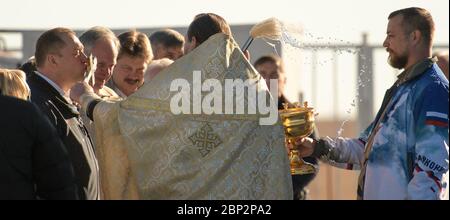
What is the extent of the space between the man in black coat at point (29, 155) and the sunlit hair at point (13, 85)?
329 millimetres

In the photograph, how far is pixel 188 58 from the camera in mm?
7602

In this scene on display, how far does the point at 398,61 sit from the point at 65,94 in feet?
6.38

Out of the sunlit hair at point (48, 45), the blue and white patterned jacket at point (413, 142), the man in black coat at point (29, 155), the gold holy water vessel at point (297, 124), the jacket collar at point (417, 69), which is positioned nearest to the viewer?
the man in black coat at point (29, 155)

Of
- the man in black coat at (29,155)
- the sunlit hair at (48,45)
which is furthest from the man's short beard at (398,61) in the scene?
the man in black coat at (29,155)

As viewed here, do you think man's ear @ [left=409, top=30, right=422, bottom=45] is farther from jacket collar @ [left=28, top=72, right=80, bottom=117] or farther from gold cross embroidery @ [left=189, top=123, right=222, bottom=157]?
jacket collar @ [left=28, top=72, right=80, bottom=117]

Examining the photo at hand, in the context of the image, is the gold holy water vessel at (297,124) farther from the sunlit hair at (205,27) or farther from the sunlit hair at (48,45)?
the sunlit hair at (48,45)

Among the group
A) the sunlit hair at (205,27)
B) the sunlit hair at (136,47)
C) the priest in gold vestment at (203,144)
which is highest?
the sunlit hair at (205,27)

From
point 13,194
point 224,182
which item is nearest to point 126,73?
point 224,182

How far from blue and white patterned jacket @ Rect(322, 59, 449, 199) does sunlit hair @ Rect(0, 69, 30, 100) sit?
2038mm

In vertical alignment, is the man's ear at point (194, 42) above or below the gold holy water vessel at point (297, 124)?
above

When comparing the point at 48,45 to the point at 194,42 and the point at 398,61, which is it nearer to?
the point at 194,42

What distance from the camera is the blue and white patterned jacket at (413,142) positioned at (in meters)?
7.40
